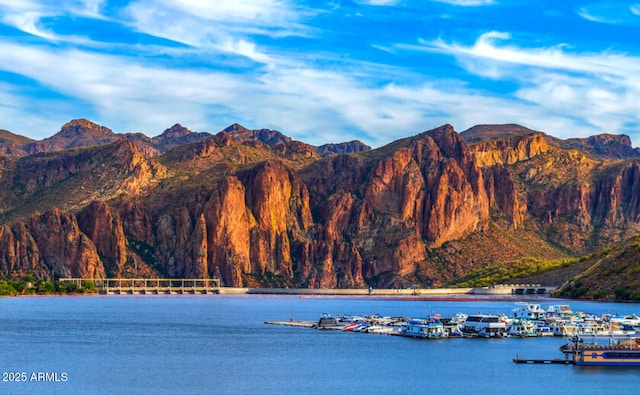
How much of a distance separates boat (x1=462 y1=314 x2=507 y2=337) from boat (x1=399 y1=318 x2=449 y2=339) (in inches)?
178

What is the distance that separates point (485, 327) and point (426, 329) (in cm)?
1051

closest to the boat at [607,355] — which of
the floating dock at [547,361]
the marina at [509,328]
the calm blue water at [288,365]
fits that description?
the floating dock at [547,361]

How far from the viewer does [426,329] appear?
177 m

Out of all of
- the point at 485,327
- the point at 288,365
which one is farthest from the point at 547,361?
the point at 485,327

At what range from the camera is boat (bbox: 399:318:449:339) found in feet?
578

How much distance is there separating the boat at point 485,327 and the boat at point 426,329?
452 centimetres

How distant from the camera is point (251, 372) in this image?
134 metres

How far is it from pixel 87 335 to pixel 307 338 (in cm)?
3581

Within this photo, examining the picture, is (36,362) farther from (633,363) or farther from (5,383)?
(633,363)

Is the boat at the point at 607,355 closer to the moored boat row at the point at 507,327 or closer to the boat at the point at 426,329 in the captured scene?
the moored boat row at the point at 507,327

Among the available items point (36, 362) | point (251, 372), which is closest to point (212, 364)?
point (251, 372)

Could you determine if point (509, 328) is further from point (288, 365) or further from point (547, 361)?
point (288, 365)

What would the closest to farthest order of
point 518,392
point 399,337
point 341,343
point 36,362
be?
point 518,392, point 36,362, point 341,343, point 399,337

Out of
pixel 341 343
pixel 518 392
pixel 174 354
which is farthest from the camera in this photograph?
pixel 341 343
